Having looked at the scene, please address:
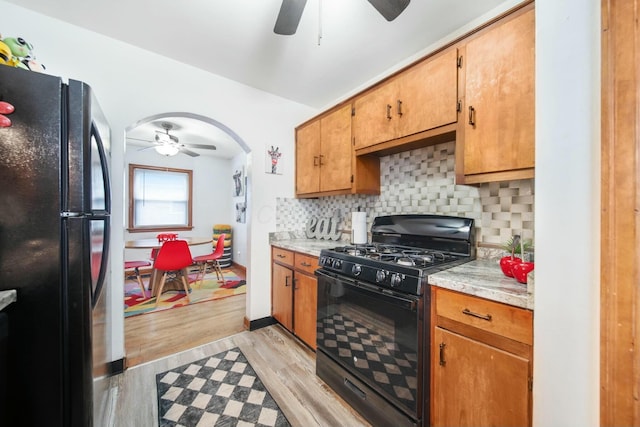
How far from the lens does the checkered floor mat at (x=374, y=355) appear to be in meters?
1.22

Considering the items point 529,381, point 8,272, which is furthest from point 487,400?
point 8,272

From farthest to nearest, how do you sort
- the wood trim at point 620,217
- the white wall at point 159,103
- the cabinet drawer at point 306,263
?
the cabinet drawer at point 306,263, the white wall at point 159,103, the wood trim at point 620,217

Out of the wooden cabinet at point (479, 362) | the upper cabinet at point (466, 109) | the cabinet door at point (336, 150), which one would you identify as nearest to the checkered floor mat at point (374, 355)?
the wooden cabinet at point (479, 362)

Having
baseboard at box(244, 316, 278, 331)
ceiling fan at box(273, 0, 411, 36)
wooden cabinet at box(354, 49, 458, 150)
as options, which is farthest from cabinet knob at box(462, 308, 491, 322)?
baseboard at box(244, 316, 278, 331)

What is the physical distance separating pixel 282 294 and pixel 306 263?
57 cm

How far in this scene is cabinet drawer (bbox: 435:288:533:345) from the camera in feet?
2.96

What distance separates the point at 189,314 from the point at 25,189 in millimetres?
2408

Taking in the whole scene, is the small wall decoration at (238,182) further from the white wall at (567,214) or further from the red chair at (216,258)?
the white wall at (567,214)

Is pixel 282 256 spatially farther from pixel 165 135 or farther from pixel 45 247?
pixel 165 135

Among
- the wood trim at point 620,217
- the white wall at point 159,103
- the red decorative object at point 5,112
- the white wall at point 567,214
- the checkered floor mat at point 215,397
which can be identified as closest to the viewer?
the wood trim at point 620,217

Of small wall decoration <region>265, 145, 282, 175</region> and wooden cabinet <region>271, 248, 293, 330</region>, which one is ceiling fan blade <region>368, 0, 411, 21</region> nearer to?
small wall decoration <region>265, 145, 282, 175</region>

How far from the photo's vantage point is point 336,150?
2236 millimetres

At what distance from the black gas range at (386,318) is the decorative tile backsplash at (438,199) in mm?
114

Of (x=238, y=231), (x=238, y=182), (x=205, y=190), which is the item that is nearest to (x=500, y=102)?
(x=238, y=182)
